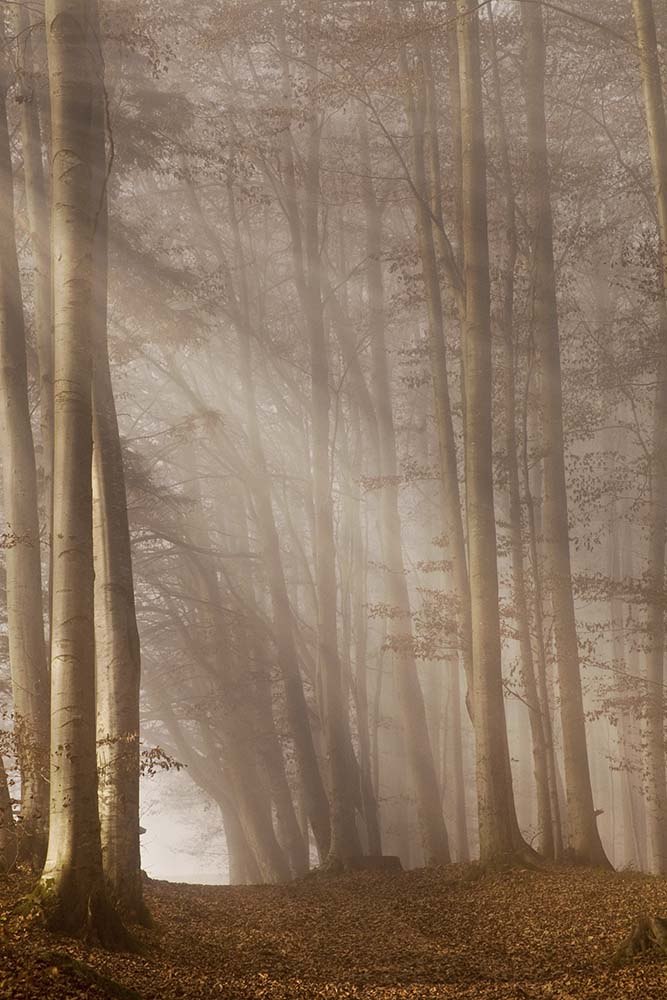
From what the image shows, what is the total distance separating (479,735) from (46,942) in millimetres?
6441

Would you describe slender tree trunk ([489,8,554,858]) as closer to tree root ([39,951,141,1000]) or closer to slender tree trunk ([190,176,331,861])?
slender tree trunk ([190,176,331,861])

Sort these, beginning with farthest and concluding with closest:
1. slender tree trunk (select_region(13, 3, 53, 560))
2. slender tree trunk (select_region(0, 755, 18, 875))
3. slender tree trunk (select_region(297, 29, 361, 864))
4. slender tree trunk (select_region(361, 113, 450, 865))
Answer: slender tree trunk (select_region(361, 113, 450, 865))
slender tree trunk (select_region(297, 29, 361, 864))
slender tree trunk (select_region(13, 3, 53, 560))
slender tree trunk (select_region(0, 755, 18, 875))

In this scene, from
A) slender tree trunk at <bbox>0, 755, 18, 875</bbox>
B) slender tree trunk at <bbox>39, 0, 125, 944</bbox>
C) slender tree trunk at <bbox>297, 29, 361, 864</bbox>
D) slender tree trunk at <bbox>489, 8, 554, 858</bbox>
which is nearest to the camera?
slender tree trunk at <bbox>39, 0, 125, 944</bbox>

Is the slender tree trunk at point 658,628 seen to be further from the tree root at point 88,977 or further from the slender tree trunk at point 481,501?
the tree root at point 88,977

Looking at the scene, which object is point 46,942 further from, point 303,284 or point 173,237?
point 173,237

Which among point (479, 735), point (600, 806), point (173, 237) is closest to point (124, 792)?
point (479, 735)

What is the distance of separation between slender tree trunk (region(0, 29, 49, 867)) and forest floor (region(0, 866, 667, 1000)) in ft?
2.99

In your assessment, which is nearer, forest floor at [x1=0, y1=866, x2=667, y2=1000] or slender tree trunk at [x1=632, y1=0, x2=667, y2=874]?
forest floor at [x1=0, y1=866, x2=667, y2=1000]

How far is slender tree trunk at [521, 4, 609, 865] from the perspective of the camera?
40.1 ft

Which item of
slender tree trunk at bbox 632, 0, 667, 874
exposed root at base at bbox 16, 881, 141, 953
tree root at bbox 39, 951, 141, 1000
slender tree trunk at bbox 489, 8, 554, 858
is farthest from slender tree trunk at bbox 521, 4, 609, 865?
tree root at bbox 39, 951, 141, 1000

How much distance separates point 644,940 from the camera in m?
6.34

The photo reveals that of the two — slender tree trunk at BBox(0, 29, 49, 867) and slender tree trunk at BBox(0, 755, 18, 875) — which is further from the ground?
slender tree trunk at BBox(0, 29, 49, 867)

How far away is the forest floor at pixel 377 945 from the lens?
5637 millimetres

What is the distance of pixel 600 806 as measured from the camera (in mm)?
29828
